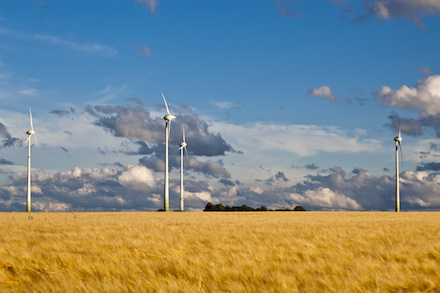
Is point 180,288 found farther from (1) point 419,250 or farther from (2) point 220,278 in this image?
(1) point 419,250

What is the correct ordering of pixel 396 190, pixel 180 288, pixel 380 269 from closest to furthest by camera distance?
pixel 180 288, pixel 380 269, pixel 396 190

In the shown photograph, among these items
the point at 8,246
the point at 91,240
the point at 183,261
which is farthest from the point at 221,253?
the point at 8,246

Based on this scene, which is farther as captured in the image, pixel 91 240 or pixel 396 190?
pixel 396 190

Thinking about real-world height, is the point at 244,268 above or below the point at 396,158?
below

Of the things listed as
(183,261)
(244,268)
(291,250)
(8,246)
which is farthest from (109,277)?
(8,246)

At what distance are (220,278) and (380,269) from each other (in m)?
3.46

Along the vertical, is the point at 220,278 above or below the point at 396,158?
below

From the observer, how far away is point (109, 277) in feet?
33.9

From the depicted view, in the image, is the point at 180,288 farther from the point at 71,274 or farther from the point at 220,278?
the point at 71,274

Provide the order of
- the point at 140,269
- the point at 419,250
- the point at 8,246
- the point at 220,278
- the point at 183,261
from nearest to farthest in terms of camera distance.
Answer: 1. the point at 220,278
2. the point at 140,269
3. the point at 183,261
4. the point at 419,250
5. the point at 8,246

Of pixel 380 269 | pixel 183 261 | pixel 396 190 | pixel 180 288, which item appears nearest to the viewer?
pixel 180 288

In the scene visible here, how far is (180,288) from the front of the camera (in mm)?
8492

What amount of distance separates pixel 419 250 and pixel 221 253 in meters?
5.49

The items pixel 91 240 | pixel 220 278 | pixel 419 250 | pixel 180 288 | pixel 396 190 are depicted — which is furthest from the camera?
pixel 396 190
